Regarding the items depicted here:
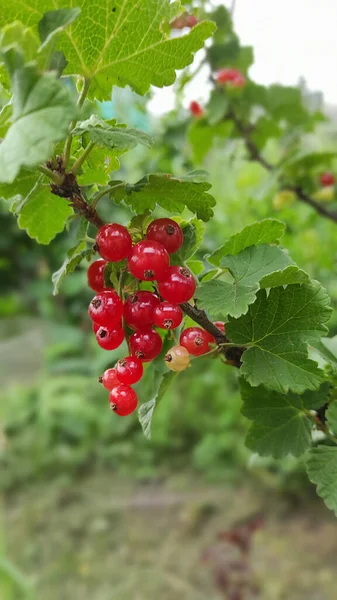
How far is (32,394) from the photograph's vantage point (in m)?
2.91

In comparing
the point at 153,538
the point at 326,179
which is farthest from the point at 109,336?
the point at 153,538

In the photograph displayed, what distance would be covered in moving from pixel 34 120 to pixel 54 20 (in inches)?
3.1

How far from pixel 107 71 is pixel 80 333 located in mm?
3065

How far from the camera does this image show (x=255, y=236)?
17.1 inches

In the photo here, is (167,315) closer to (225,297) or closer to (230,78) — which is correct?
(225,297)

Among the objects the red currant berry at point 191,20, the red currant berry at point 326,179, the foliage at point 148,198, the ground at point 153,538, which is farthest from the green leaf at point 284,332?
the ground at point 153,538

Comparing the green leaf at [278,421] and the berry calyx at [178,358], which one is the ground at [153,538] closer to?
the green leaf at [278,421]

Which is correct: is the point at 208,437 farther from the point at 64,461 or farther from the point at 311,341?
the point at 311,341

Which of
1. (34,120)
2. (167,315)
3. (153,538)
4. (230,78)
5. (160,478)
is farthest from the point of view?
(160,478)

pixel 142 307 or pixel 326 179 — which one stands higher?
pixel 142 307

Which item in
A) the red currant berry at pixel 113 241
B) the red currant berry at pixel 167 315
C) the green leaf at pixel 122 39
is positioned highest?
the green leaf at pixel 122 39

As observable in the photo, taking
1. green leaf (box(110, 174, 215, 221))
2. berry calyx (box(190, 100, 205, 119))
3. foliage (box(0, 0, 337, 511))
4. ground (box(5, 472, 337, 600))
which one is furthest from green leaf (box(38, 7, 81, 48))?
ground (box(5, 472, 337, 600))

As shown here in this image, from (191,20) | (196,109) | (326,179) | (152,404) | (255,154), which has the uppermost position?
(191,20)

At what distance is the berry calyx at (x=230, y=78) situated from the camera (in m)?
1.04
